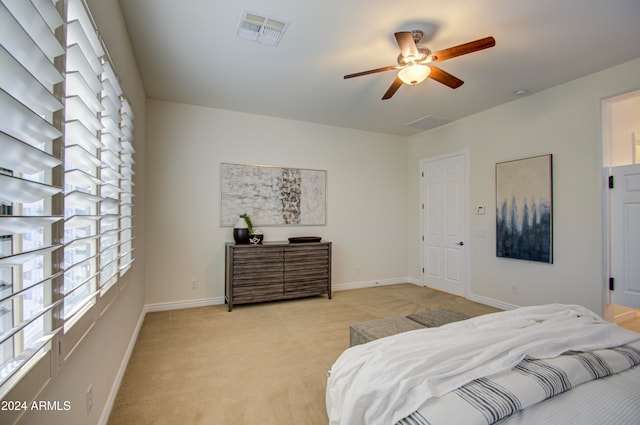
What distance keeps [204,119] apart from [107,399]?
11.2ft

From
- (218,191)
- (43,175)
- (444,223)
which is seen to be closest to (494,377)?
(43,175)

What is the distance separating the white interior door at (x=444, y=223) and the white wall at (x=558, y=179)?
0.69 feet

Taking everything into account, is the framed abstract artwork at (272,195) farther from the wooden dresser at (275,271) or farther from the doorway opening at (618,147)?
the doorway opening at (618,147)

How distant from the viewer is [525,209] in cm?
374

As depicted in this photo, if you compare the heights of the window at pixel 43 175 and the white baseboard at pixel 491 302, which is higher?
the window at pixel 43 175

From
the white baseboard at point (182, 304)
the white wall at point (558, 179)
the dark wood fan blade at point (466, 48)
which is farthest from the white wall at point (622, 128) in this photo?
the white baseboard at point (182, 304)

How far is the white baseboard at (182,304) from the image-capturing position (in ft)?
12.5

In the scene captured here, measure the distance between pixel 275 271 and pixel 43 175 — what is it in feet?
10.5

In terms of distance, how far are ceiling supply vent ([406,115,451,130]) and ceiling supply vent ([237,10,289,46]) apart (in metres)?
2.82

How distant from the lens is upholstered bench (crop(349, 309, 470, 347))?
203cm

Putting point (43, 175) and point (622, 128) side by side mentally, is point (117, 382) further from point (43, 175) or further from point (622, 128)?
point (622, 128)

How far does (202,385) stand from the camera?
218 centimetres

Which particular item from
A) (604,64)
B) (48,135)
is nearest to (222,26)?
(48,135)

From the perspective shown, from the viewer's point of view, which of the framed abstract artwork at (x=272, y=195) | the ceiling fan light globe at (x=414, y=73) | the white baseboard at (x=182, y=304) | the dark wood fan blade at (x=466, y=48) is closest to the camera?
the dark wood fan blade at (x=466, y=48)
